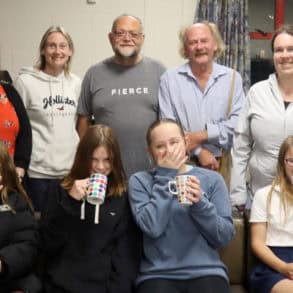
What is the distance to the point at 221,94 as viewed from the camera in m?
2.69

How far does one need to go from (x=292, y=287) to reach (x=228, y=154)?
945mm

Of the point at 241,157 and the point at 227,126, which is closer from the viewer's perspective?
the point at 241,157

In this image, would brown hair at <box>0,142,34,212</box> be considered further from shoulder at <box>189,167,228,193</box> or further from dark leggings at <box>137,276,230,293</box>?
shoulder at <box>189,167,228,193</box>

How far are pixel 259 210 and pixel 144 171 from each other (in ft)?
1.83

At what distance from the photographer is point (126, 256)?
2.03 m

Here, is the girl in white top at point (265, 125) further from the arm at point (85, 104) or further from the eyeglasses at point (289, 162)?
the arm at point (85, 104)

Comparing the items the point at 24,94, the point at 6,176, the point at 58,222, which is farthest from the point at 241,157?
the point at 24,94

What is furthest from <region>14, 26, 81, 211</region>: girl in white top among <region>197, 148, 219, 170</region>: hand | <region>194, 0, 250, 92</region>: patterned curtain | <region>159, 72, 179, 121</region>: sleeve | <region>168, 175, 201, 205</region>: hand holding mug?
<region>194, 0, 250, 92</region>: patterned curtain

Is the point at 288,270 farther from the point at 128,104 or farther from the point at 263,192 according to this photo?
the point at 128,104

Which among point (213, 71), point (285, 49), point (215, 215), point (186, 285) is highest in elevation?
point (285, 49)

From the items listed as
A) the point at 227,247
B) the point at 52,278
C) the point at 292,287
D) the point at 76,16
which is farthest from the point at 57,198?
the point at 76,16

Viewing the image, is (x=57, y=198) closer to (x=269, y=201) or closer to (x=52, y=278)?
(x=52, y=278)

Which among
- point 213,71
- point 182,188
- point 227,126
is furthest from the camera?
point 213,71

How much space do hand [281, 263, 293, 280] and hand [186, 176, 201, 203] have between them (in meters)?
0.53
